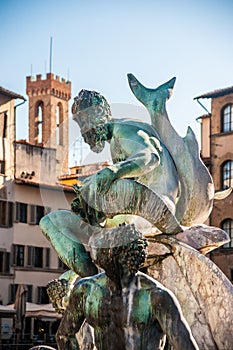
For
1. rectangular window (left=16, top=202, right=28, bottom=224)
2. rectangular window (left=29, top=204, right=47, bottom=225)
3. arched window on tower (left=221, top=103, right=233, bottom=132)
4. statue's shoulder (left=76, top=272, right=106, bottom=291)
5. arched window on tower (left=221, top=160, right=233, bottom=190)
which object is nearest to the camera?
statue's shoulder (left=76, top=272, right=106, bottom=291)

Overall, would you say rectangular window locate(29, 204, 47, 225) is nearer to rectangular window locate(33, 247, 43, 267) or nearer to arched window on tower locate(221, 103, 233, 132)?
rectangular window locate(33, 247, 43, 267)

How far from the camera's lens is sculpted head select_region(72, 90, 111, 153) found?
6816mm

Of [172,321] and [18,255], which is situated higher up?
[172,321]

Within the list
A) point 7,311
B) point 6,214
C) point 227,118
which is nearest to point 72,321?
point 7,311

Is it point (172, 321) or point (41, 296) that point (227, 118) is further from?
point (172, 321)

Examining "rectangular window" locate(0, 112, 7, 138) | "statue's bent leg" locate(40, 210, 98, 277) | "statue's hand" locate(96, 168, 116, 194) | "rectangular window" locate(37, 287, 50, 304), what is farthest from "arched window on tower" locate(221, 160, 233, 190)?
"statue's hand" locate(96, 168, 116, 194)

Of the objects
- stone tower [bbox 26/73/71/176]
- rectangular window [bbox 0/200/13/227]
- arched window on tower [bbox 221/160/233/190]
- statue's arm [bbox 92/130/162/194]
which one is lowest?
rectangular window [bbox 0/200/13/227]

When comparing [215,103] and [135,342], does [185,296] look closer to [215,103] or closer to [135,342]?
[135,342]

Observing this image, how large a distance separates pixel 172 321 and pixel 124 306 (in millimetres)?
397

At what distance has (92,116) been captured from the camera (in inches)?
271

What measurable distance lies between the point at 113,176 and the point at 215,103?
157 feet

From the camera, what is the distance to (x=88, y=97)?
6.80 metres

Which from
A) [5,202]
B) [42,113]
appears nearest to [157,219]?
[5,202]

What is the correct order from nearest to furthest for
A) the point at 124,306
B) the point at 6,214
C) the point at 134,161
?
the point at 124,306, the point at 134,161, the point at 6,214
